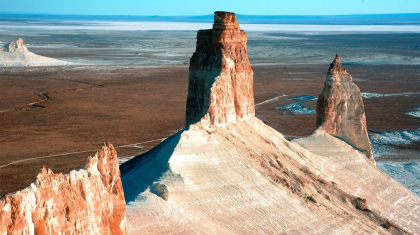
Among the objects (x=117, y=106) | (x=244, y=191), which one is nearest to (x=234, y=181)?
(x=244, y=191)

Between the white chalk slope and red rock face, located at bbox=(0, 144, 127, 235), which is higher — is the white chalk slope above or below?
below

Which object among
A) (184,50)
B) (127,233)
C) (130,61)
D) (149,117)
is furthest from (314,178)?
(184,50)

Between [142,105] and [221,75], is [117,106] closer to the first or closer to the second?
[142,105]

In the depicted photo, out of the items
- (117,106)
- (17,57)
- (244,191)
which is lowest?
(117,106)

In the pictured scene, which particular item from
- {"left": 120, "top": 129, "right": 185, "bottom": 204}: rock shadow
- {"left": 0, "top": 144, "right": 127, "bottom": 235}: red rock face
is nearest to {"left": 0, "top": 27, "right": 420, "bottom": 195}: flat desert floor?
{"left": 120, "top": 129, "right": 185, "bottom": 204}: rock shadow

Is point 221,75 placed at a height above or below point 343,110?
above

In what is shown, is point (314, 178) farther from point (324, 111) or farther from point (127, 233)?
point (127, 233)

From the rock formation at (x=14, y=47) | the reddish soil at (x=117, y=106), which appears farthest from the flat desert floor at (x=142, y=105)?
the rock formation at (x=14, y=47)

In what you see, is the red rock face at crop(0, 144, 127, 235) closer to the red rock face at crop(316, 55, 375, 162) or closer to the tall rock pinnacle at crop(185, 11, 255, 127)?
the tall rock pinnacle at crop(185, 11, 255, 127)
